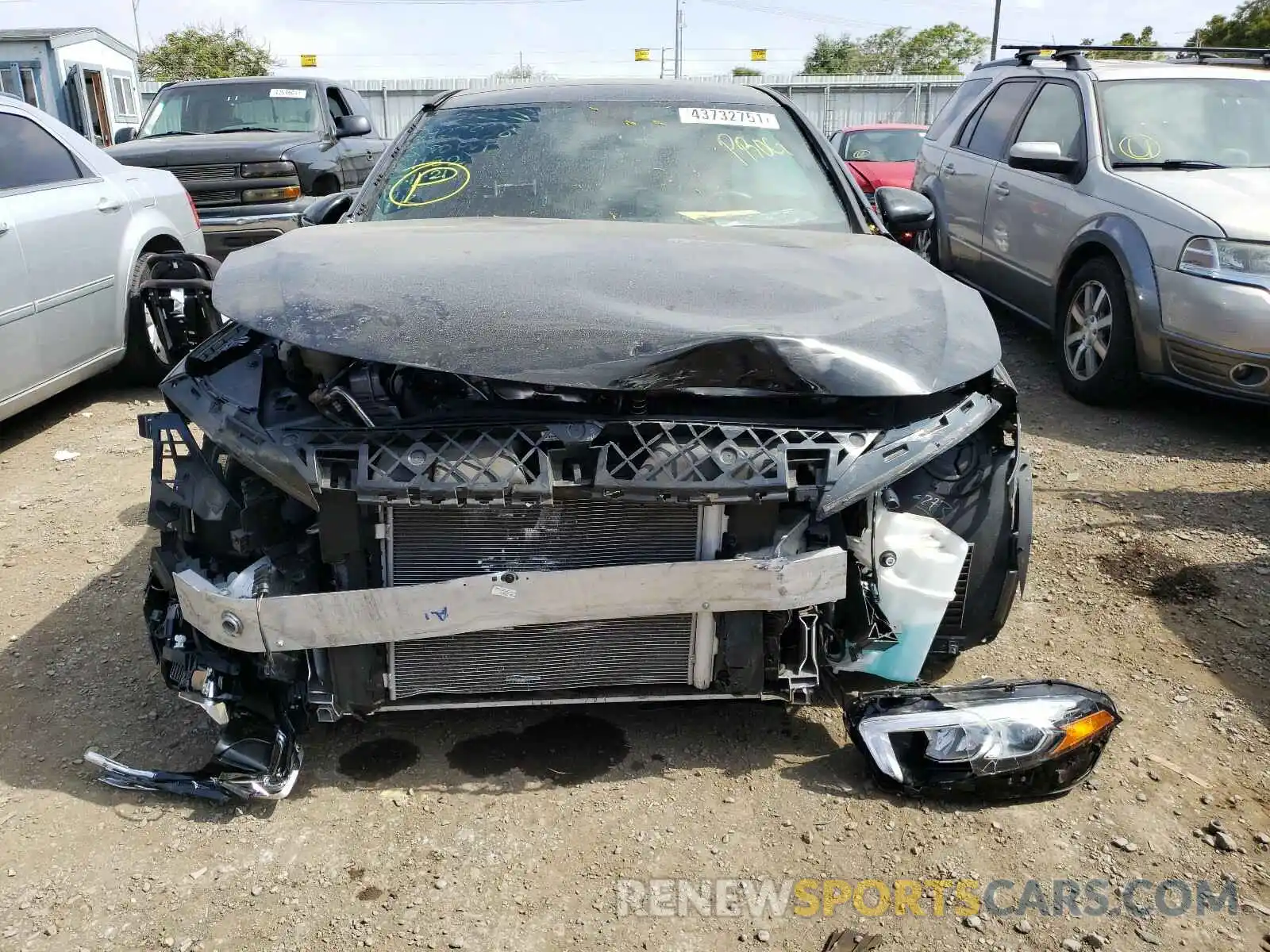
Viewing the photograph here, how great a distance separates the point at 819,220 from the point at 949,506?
1285mm

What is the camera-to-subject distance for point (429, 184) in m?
3.67

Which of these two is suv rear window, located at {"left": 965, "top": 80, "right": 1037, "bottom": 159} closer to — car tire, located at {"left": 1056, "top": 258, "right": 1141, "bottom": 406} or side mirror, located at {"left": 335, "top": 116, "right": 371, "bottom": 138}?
car tire, located at {"left": 1056, "top": 258, "right": 1141, "bottom": 406}

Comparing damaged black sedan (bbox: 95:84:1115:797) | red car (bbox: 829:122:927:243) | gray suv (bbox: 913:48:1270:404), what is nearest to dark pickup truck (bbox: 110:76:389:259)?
gray suv (bbox: 913:48:1270:404)

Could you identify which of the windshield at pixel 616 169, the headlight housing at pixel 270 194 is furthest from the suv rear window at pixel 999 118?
the headlight housing at pixel 270 194

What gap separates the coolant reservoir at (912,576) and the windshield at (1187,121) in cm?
415

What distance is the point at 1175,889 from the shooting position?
2.21 metres

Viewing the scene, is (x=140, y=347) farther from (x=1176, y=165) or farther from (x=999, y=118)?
(x=1176, y=165)

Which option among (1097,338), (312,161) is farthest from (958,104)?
(312,161)

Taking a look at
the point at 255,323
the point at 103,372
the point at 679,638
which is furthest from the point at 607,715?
the point at 103,372

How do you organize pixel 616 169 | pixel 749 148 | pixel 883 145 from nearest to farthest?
pixel 616 169 < pixel 749 148 < pixel 883 145

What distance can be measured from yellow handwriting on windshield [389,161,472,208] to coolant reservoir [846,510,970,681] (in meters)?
2.03

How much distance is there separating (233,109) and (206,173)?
1.68 m

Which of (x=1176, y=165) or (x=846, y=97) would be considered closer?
(x=1176, y=165)

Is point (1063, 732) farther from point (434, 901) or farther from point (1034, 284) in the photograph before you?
point (1034, 284)
